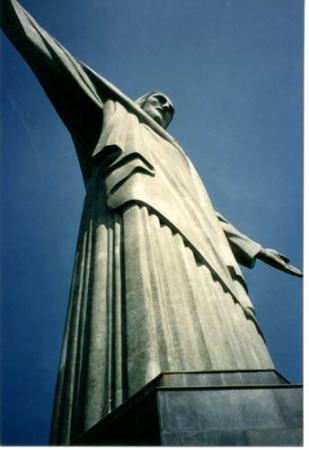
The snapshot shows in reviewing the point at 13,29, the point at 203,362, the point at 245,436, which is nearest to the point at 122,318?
the point at 203,362

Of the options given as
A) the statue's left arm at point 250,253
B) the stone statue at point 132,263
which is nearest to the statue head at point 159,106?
the stone statue at point 132,263

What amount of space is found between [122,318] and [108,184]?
6.83 ft

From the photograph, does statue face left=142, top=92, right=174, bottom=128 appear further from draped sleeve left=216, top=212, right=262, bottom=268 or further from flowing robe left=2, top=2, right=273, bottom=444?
draped sleeve left=216, top=212, right=262, bottom=268

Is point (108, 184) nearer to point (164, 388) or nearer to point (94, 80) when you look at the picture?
point (94, 80)

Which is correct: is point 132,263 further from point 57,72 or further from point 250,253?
point 57,72

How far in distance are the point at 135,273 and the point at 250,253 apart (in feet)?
10.9

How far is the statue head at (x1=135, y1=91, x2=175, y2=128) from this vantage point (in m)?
8.82

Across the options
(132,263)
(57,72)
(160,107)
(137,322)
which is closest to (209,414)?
(137,322)

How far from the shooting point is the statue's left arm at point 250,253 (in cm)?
714

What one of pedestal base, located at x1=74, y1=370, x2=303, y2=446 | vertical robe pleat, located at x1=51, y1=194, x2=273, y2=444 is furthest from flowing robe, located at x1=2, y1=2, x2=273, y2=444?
pedestal base, located at x1=74, y1=370, x2=303, y2=446

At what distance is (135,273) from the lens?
4148 mm

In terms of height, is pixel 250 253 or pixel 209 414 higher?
pixel 250 253

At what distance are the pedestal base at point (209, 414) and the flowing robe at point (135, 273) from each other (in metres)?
0.60

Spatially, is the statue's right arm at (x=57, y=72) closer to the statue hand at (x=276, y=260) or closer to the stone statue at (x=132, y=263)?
the stone statue at (x=132, y=263)
